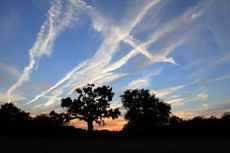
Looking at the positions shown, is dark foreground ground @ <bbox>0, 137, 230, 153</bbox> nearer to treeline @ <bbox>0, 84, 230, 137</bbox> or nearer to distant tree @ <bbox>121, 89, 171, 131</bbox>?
treeline @ <bbox>0, 84, 230, 137</bbox>

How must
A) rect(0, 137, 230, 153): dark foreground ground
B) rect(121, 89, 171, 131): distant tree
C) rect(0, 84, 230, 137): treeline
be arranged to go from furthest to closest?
rect(121, 89, 171, 131): distant tree → rect(0, 84, 230, 137): treeline → rect(0, 137, 230, 153): dark foreground ground

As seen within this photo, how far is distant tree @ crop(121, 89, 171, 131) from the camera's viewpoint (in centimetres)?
8206

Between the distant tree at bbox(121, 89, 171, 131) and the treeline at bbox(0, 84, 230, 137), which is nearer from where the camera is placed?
the treeline at bbox(0, 84, 230, 137)

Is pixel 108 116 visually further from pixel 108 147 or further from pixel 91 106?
pixel 108 147

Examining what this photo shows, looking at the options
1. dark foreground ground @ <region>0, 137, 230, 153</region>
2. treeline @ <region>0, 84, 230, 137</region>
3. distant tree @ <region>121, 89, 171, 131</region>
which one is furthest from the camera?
distant tree @ <region>121, 89, 171, 131</region>

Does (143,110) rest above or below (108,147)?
above

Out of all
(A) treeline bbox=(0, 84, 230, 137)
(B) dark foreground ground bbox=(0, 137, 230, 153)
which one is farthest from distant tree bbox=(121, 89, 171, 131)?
(B) dark foreground ground bbox=(0, 137, 230, 153)

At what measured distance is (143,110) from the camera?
8450 cm

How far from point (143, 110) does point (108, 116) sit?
1639 centimetres

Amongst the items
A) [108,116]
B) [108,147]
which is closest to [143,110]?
[108,116]

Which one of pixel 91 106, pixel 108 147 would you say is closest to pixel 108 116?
pixel 91 106

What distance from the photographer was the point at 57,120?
69500 mm

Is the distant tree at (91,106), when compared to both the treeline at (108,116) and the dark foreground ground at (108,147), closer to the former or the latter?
the treeline at (108,116)

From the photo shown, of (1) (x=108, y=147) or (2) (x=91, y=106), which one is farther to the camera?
(2) (x=91, y=106)
